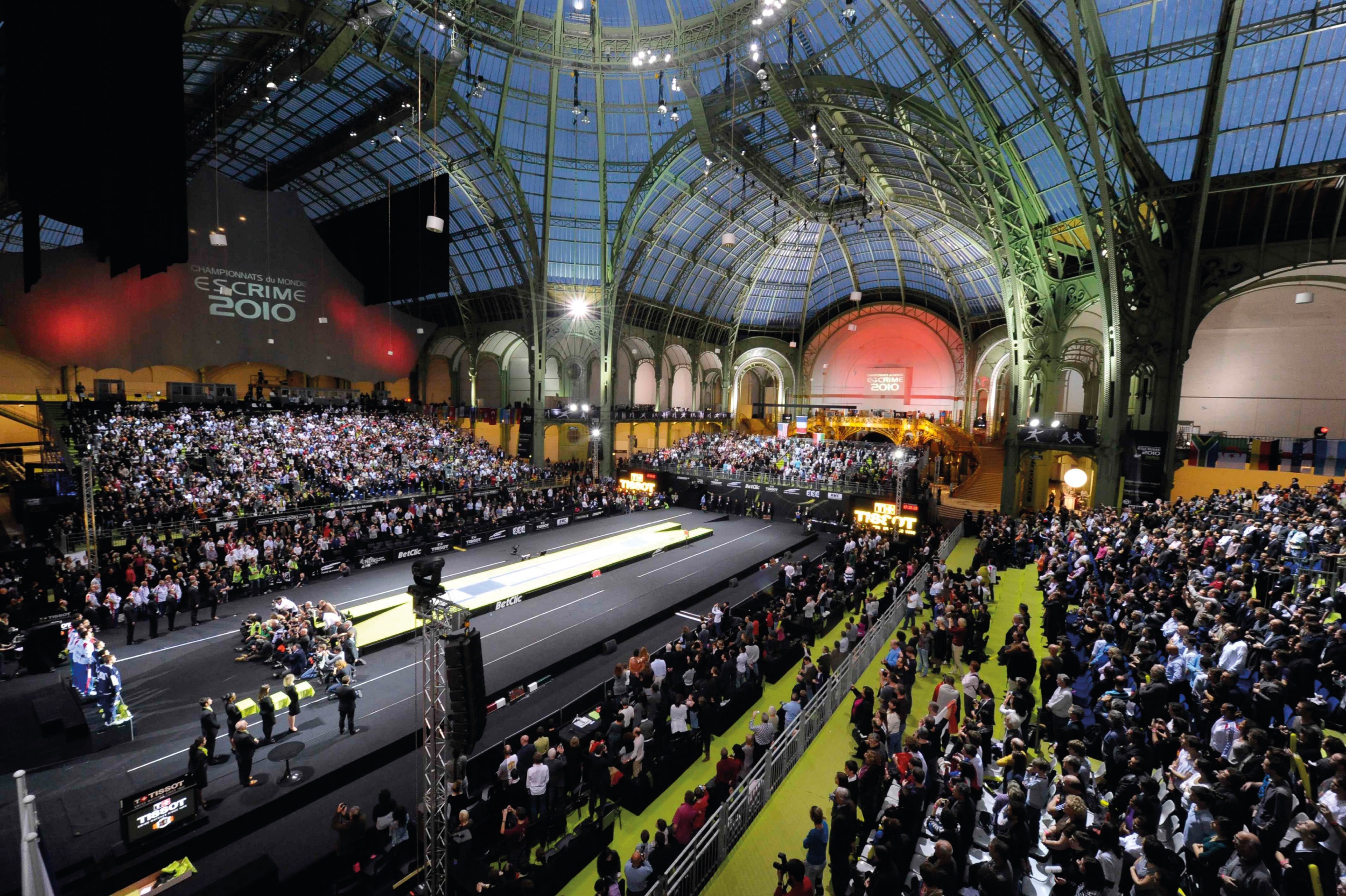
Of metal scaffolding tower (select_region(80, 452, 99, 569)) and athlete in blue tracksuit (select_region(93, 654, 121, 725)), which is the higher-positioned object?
metal scaffolding tower (select_region(80, 452, 99, 569))

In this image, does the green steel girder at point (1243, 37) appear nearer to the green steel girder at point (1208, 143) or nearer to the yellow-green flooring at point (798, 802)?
the green steel girder at point (1208, 143)

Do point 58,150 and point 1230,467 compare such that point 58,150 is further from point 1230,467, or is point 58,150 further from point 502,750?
point 1230,467

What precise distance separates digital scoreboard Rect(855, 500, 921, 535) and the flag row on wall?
11.2m

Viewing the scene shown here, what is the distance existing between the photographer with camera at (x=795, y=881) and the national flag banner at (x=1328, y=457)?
2810 centimetres

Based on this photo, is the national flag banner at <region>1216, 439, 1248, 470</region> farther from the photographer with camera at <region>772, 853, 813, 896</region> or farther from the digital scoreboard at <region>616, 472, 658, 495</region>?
the photographer with camera at <region>772, 853, 813, 896</region>

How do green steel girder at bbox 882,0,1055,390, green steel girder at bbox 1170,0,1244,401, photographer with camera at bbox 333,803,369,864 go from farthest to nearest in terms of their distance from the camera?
green steel girder at bbox 882,0,1055,390 < green steel girder at bbox 1170,0,1244,401 < photographer with camera at bbox 333,803,369,864

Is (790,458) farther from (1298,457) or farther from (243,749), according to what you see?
(243,749)

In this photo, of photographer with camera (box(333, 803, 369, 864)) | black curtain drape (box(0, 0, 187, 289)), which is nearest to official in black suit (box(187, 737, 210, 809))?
photographer with camera (box(333, 803, 369, 864))

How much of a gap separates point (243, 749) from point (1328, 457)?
1335 inches

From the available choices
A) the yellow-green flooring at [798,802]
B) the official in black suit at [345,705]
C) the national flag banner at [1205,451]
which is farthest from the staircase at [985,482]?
the official in black suit at [345,705]

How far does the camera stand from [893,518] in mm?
25594

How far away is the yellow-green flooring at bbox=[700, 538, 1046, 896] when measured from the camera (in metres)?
7.25

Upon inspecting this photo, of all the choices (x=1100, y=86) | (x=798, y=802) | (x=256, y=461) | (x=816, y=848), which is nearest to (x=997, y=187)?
(x=1100, y=86)

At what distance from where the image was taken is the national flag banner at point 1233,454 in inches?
914
